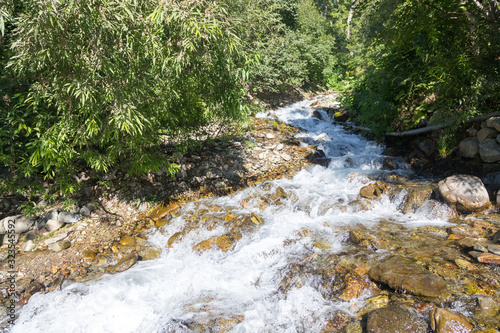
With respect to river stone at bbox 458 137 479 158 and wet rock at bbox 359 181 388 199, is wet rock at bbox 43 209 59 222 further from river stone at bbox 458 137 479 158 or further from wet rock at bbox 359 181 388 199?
river stone at bbox 458 137 479 158

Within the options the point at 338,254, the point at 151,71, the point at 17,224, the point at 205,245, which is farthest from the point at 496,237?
the point at 17,224

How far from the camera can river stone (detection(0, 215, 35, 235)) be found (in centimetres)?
523

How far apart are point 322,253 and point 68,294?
13.5ft

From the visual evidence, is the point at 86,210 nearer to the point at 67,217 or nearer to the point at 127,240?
the point at 67,217

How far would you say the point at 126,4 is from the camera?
3562mm

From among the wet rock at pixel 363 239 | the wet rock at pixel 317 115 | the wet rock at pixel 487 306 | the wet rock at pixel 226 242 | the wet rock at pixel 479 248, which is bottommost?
the wet rock at pixel 226 242

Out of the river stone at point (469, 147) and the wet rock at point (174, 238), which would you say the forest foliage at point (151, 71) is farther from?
the wet rock at point (174, 238)

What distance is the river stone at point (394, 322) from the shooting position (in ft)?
9.52

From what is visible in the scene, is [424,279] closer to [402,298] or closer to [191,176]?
[402,298]

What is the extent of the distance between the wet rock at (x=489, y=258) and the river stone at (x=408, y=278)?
861 mm

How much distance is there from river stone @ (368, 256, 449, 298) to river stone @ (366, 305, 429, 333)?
374mm

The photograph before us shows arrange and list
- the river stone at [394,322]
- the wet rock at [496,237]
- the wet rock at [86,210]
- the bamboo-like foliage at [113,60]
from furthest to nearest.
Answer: the wet rock at [86,210] < the wet rock at [496,237] < the bamboo-like foliage at [113,60] < the river stone at [394,322]

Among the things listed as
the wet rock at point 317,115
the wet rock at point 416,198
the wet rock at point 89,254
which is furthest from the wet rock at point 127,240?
the wet rock at point 317,115

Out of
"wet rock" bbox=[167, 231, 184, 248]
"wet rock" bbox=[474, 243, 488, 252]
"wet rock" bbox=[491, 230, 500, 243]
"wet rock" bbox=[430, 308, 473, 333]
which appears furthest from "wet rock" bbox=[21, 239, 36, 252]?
"wet rock" bbox=[491, 230, 500, 243]
